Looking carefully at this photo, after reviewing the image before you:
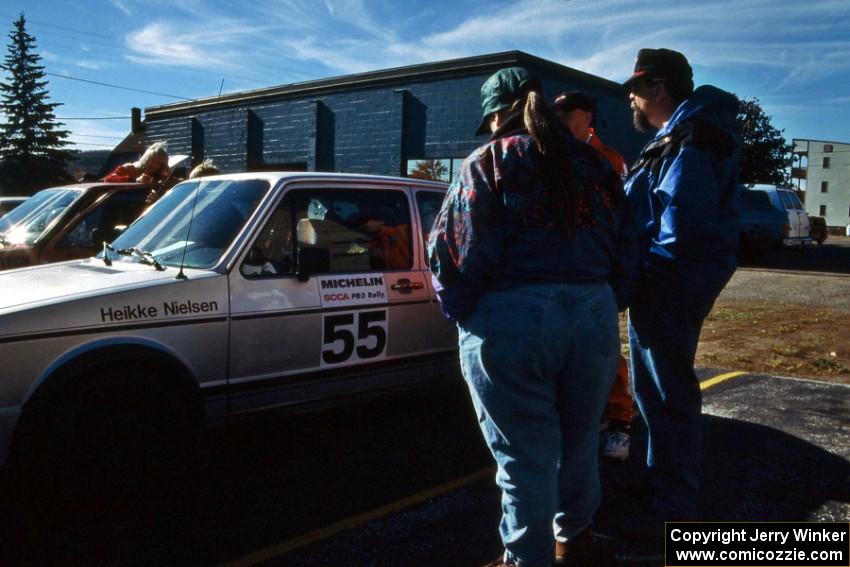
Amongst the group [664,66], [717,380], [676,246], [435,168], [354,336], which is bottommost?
[717,380]

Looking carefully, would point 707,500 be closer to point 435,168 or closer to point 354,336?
point 354,336

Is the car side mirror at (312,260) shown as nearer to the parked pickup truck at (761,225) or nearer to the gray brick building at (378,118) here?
the gray brick building at (378,118)

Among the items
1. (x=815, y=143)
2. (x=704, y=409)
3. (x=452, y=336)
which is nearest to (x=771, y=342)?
(x=704, y=409)

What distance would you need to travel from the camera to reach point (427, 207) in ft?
16.5

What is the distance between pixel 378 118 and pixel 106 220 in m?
16.2

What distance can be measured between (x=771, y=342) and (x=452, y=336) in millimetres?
5678

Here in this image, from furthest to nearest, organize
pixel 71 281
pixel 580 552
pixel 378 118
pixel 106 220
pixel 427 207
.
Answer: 1. pixel 378 118
2. pixel 106 220
3. pixel 427 207
4. pixel 71 281
5. pixel 580 552

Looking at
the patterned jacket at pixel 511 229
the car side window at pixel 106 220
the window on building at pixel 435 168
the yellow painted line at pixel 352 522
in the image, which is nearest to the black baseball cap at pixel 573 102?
the patterned jacket at pixel 511 229

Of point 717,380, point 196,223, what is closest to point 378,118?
point 717,380

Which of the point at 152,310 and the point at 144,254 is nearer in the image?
the point at 152,310

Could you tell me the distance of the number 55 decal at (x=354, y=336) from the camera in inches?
165

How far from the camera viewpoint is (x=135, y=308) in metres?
3.50

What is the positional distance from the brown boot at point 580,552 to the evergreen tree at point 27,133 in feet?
159

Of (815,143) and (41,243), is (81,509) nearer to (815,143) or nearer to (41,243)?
(41,243)
